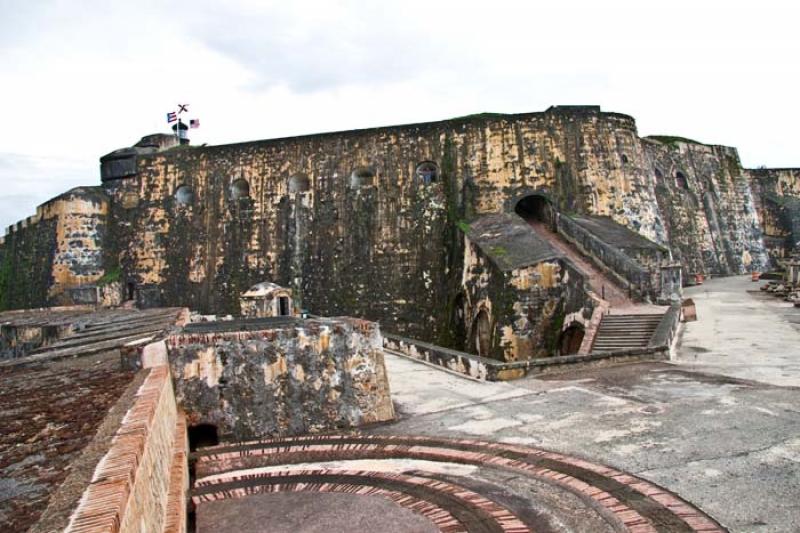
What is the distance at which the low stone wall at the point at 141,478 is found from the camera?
2588mm

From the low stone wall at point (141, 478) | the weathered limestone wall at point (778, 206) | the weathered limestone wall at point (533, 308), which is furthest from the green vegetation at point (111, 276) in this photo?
the weathered limestone wall at point (778, 206)

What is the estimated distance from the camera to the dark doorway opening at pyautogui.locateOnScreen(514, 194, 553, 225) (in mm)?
21067

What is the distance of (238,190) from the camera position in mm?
24172

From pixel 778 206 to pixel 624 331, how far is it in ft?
92.0

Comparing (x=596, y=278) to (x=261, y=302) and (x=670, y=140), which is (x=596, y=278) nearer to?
(x=261, y=302)

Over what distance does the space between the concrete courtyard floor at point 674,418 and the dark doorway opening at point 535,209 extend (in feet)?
29.7

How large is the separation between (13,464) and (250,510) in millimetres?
2344

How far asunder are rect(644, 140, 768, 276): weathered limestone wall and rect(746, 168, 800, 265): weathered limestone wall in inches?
68.9

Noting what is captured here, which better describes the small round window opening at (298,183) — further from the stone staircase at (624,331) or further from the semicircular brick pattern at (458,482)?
the semicircular brick pattern at (458,482)

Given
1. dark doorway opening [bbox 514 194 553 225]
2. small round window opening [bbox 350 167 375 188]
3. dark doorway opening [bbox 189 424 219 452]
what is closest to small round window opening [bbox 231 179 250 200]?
small round window opening [bbox 350 167 375 188]

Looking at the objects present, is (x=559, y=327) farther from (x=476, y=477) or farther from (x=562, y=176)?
(x=476, y=477)

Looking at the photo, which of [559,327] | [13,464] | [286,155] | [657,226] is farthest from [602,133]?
[13,464]

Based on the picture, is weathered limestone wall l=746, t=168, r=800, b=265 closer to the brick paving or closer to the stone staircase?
the stone staircase

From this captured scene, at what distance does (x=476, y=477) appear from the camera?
5672 millimetres
